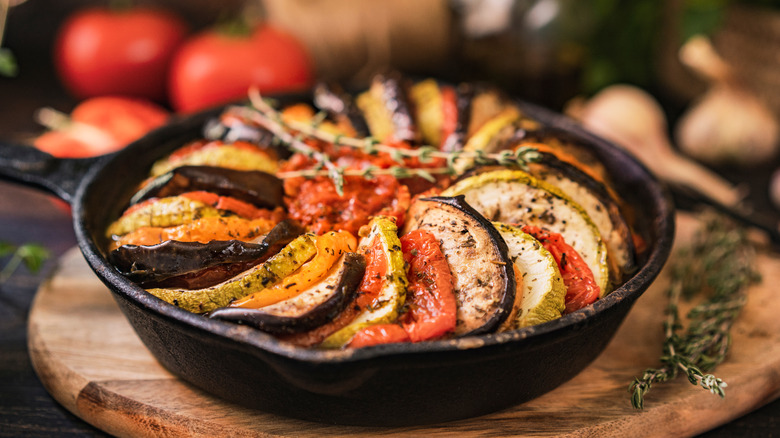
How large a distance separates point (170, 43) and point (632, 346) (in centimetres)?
451

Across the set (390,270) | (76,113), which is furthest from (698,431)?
(76,113)

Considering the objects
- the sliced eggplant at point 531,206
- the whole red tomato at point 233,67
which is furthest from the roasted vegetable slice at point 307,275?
the whole red tomato at point 233,67

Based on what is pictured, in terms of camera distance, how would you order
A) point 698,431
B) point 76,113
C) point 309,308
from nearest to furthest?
point 309,308 < point 698,431 < point 76,113

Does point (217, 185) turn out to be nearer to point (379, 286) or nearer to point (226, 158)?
point (226, 158)

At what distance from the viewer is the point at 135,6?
6074 mm

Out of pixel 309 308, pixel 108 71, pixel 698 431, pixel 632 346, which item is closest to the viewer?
pixel 309 308

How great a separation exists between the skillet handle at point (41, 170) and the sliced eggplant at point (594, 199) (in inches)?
85.8

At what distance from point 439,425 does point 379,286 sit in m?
0.61

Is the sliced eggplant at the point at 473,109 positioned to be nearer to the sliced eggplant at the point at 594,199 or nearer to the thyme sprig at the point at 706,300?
the sliced eggplant at the point at 594,199

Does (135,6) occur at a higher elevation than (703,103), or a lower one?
Result: higher

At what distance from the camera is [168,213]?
2854mm

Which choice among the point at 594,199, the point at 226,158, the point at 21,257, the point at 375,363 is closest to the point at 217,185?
the point at 226,158

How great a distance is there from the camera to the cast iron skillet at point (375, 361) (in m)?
2.10

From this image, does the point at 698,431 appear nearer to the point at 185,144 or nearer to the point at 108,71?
the point at 185,144
